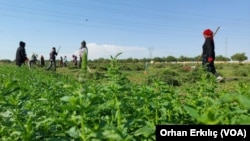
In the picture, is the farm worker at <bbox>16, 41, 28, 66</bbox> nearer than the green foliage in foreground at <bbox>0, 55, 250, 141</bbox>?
No

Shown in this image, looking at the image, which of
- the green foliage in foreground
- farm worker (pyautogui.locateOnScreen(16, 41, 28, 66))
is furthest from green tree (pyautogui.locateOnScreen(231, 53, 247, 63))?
the green foliage in foreground

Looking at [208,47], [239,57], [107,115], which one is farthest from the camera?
[239,57]

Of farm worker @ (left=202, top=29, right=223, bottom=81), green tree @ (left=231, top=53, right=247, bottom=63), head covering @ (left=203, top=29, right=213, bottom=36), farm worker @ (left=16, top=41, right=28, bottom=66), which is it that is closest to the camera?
farm worker @ (left=202, top=29, right=223, bottom=81)

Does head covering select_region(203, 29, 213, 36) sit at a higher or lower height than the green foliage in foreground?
higher

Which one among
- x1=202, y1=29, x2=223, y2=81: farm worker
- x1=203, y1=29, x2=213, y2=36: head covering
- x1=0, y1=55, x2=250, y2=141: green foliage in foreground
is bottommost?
x1=0, y1=55, x2=250, y2=141: green foliage in foreground

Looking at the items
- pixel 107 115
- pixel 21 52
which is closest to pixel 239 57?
pixel 21 52

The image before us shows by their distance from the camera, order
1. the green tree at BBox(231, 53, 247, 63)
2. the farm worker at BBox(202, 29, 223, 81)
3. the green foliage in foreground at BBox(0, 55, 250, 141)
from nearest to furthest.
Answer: the green foliage in foreground at BBox(0, 55, 250, 141)
the farm worker at BBox(202, 29, 223, 81)
the green tree at BBox(231, 53, 247, 63)

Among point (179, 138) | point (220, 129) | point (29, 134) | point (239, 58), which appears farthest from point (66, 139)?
point (239, 58)

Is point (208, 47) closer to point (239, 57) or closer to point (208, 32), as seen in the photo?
point (208, 32)

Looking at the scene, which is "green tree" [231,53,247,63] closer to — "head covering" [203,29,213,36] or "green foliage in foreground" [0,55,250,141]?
"head covering" [203,29,213,36]

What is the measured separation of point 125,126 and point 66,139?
352 mm

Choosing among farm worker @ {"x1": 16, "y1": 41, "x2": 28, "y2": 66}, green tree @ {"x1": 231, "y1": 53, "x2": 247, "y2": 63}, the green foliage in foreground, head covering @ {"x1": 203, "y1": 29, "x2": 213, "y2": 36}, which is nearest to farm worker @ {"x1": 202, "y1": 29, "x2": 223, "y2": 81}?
head covering @ {"x1": 203, "y1": 29, "x2": 213, "y2": 36}

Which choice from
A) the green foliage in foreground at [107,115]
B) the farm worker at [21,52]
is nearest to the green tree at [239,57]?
the farm worker at [21,52]

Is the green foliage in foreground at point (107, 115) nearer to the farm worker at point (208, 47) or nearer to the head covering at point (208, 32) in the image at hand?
the farm worker at point (208, 47)
